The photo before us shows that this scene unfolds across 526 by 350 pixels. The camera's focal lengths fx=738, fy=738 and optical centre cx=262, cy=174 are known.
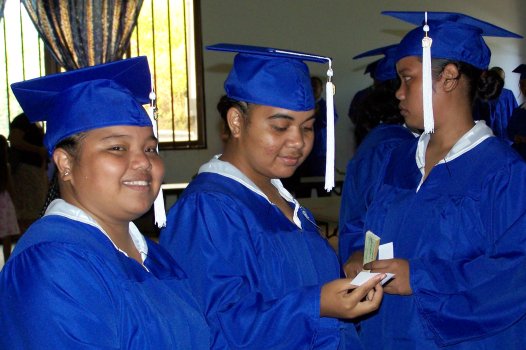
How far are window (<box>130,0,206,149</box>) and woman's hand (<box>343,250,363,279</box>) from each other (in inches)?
295

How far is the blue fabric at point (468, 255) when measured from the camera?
7.16 feet

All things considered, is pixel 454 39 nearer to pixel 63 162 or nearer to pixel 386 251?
pixel 386 251

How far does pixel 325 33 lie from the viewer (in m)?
10.7

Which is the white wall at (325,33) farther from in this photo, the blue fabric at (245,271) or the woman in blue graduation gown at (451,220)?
the blue fabric at (245,271)

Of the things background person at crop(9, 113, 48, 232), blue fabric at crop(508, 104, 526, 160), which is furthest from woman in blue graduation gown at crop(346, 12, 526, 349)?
background person at crop(9, 113, 48, 232)

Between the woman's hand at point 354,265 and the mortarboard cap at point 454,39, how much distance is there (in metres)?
0.71

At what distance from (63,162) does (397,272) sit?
42.1 inches

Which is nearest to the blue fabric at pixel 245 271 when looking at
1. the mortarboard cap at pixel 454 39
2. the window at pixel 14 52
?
the mortarboard cap at pixel 454 39

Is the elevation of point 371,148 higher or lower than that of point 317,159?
higher

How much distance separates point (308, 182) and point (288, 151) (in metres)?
7.17

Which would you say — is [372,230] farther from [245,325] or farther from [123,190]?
[123,190]

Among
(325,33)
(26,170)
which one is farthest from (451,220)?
(325,33)

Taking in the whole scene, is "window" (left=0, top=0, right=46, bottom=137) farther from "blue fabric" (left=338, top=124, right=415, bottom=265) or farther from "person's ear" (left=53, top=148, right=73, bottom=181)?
"person's ear" (left=53, top=148, right=73, bottom=181)

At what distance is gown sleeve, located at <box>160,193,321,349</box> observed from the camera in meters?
1.85
